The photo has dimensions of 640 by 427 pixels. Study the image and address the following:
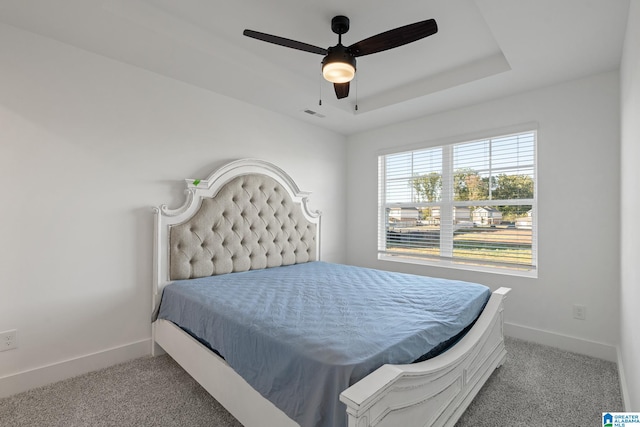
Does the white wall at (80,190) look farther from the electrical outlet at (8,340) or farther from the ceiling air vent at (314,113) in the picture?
the ceiling air vent at (314,113)

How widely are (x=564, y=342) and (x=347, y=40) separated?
313 cm

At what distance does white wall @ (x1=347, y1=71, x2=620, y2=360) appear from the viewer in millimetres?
2553

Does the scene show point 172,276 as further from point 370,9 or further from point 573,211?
point 573,211

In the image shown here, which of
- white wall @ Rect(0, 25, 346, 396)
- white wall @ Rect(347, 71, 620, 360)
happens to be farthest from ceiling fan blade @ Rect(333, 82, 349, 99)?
white wall @ Rect(347, 71, 620, 360)

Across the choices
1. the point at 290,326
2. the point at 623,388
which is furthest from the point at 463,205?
the point at 290,326

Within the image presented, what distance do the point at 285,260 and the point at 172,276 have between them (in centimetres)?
120

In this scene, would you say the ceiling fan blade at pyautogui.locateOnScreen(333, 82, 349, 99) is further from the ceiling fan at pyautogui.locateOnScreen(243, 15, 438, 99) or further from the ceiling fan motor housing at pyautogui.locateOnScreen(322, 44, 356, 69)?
the ceiling fan motor housing at pyautogui.locateOnScreen(322, 44, 356, 69)

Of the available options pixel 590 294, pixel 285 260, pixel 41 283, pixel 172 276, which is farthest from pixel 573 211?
pixel 41 283

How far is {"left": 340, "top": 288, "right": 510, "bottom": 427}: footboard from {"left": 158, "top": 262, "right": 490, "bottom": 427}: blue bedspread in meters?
0.07

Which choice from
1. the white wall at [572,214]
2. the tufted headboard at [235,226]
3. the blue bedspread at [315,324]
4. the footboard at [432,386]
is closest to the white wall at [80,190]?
the tufted headboard at [235,226]

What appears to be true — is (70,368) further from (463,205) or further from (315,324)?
(463,205)

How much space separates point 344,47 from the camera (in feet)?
6.33

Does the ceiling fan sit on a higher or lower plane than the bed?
higher

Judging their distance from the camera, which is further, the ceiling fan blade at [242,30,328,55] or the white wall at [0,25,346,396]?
the white wall at [0,25,346,396]
